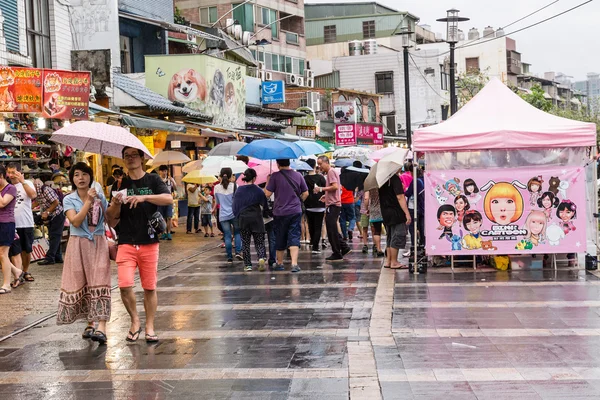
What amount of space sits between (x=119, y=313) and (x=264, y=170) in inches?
309

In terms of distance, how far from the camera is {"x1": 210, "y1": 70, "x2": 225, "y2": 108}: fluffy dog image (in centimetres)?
2870

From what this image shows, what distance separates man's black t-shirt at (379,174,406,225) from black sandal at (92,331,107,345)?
6392 millimetres

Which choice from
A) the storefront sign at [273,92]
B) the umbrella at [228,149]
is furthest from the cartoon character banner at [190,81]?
the umbrella at [228,149]

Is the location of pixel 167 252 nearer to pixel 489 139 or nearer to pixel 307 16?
pixel 489 139

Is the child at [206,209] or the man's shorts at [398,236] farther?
the child at [206,209]

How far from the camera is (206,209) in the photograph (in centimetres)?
2277

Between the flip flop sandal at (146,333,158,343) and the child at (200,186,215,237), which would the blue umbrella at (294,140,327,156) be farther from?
the flip flop sandal at (146,333,158,343)

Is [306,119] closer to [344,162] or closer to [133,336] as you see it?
[344,162]

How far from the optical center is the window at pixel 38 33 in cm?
A: 1802

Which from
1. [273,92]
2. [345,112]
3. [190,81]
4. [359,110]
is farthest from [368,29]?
[190,81]

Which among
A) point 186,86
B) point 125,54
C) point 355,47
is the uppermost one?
point 355,47

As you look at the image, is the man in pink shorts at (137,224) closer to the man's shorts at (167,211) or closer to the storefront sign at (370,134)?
the man's shorts at (167,211)

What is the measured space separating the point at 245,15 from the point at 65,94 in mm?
30619

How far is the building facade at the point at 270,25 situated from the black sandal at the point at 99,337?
33.7 meters
